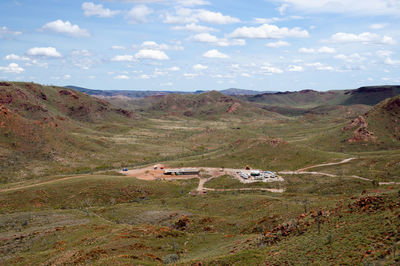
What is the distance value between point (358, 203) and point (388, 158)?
60799 mm

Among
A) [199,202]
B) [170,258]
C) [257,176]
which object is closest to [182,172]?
[257,176]

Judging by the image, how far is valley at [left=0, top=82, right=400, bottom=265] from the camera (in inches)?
1004

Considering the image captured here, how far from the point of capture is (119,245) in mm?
31391

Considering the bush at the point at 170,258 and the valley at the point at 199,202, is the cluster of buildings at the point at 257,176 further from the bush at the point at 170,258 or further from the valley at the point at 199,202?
the bush at the point at 170,258

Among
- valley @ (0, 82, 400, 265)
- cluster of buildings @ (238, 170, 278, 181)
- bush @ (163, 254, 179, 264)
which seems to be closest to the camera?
valley @ (0, 82, 400, 265)

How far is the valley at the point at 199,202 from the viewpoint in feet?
83.7

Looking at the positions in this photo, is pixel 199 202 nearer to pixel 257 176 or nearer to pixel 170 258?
pixel 257 176

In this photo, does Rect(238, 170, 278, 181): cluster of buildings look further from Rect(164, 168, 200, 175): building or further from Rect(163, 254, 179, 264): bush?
Rect(163, 254, 179, 264): bush

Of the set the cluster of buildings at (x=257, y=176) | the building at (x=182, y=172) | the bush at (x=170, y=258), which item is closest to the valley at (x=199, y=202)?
the bush at (x=170, y=258)

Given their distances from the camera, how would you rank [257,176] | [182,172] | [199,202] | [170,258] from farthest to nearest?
[182,172]
[257,176]
[199,202]
[170,258]

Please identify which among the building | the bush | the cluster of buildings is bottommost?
the building

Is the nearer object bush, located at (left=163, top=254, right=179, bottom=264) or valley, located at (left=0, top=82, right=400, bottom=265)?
valley, located at (left=0, top=82, right=400, bottom=265)

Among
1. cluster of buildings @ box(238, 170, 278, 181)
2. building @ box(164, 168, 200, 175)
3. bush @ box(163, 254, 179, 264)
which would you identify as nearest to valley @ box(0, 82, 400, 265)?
bush @ box(163, 254, 179, 264)

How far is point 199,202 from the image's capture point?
5997 cm
